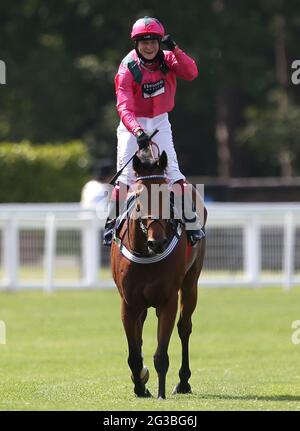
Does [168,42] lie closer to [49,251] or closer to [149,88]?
[149,88]

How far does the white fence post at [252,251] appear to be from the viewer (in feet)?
66.8

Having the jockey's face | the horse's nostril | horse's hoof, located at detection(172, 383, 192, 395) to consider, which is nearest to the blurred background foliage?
the jockey's face

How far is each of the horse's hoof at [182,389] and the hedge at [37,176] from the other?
62.5 ft

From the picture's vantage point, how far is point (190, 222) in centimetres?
981

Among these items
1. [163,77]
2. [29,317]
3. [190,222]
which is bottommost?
[29,317]

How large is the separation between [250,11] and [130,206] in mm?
29553

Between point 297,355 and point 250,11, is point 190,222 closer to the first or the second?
point 297,355

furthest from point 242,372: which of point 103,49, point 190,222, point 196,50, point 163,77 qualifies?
point 103,49

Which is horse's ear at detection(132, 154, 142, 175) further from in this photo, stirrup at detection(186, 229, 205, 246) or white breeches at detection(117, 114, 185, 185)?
stirrup at detection(186, 229, 205, 246)

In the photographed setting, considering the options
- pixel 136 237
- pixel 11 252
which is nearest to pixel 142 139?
pixel 136 237

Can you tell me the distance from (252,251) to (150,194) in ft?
37.6

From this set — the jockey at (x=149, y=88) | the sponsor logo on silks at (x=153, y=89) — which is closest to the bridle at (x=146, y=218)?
the jockey at (x=149, y=88)

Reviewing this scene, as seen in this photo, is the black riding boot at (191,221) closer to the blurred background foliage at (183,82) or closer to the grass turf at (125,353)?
the grass turf at (125,353)
